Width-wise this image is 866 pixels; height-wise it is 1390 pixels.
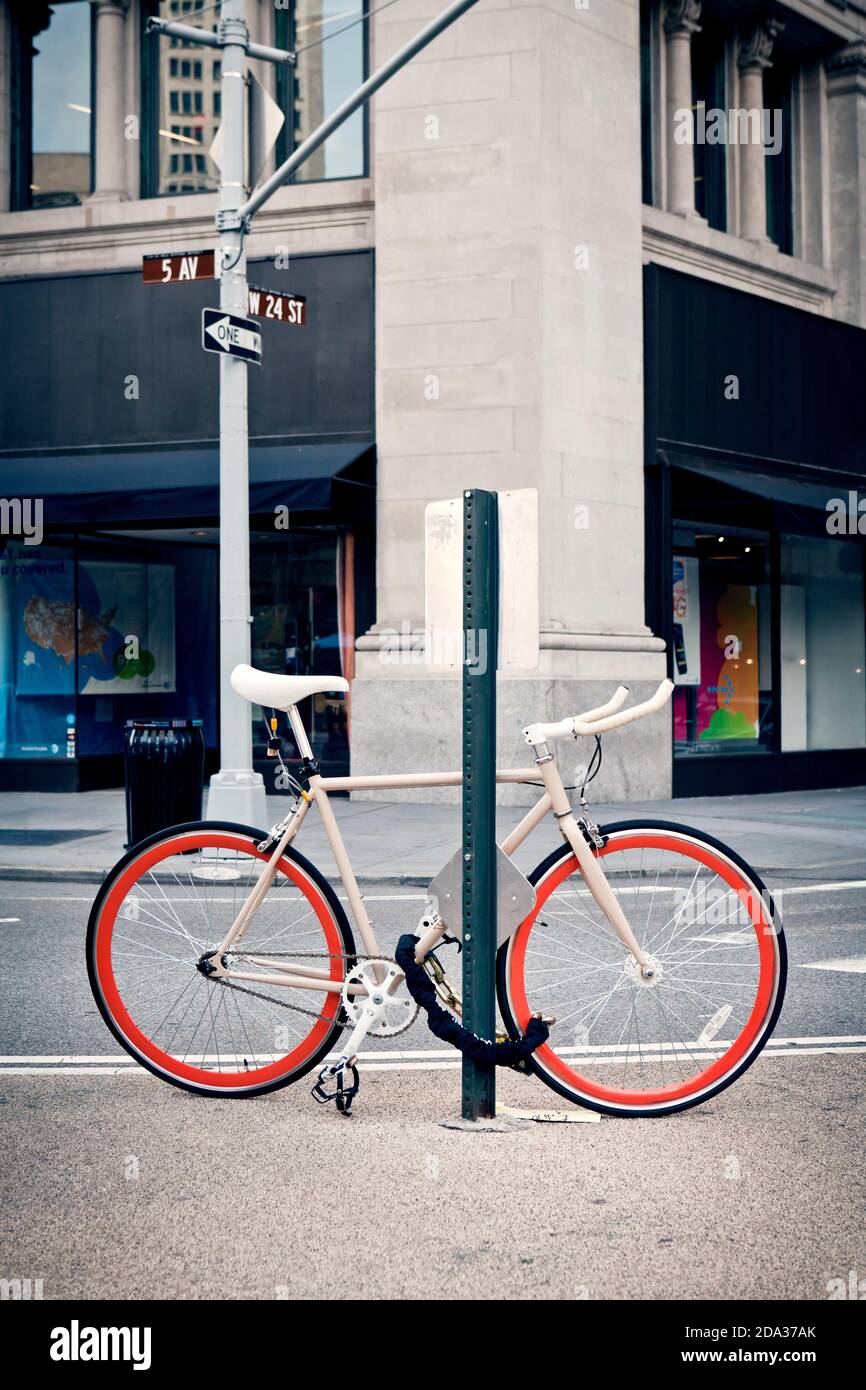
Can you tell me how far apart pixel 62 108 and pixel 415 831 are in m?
11.5

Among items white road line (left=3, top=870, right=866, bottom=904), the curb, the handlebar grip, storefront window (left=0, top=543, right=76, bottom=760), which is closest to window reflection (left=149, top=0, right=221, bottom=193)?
storefront window (left=0, top=543, right=76, bottom=760)

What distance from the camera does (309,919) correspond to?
15.0 feet

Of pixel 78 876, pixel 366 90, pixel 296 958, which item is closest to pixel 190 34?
pixel 366 90

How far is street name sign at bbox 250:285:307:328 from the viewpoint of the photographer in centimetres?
1213

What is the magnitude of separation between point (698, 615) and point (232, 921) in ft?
47.2

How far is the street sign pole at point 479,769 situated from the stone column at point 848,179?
18.3m

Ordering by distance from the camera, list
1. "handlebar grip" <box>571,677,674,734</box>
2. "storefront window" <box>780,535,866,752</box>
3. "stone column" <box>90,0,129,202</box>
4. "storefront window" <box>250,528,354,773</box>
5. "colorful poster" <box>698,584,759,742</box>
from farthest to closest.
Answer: "storefront window" <box>780,535,866,752</box>
"colorful poster" <box>698,584,759,742</box>
"stone column" <box>90,0,129,202</box>
"storefront window" <box>250,528,354,773</box>
"handlebar grip" <box>571,677,674,734</box>

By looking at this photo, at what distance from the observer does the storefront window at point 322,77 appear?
17656 millimetres

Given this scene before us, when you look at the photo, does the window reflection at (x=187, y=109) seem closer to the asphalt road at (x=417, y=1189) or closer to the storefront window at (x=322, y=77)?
the storefront window at (x=322, y=77)

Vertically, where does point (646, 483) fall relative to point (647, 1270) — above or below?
above

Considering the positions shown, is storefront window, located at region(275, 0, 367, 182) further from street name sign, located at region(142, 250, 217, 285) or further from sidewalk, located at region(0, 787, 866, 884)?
sidewalk, located at region(0, 787, 866, 884)

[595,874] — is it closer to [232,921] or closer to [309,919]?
[309,919]

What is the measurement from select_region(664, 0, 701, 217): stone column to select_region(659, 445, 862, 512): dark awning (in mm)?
3393

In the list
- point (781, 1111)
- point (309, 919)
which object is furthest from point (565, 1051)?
point (309, 919)
